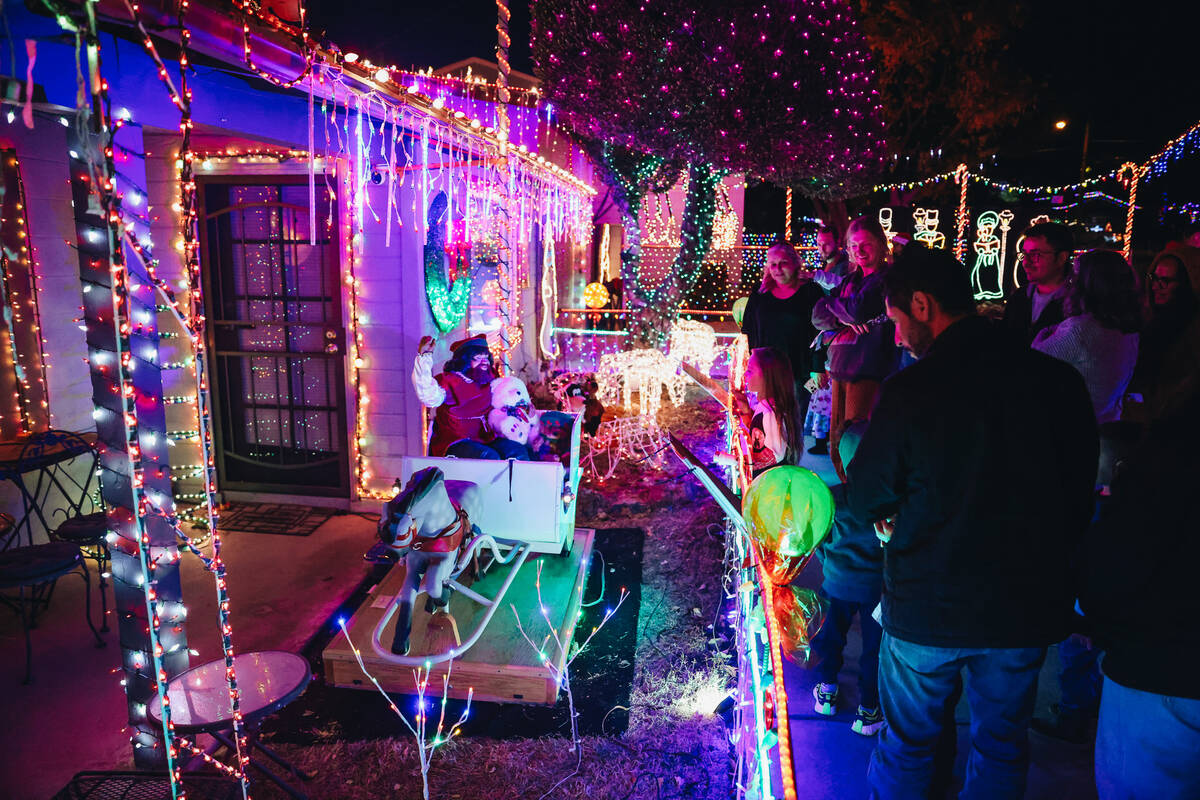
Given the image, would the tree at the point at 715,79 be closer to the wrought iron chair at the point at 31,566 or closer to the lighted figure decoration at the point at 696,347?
the lighted figure decoration at the point at 696,347

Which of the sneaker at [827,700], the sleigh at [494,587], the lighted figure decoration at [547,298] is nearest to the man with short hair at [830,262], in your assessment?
the sleigh at [494,587]

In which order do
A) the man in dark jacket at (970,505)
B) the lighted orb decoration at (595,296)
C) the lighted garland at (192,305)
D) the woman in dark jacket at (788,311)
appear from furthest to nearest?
1. the lighted orb decoration at (595,296)
2. the woman in dark jacket at (788,311)
3. the lighted garland at (192,305)
4. the man in dark jacket at (970,505)

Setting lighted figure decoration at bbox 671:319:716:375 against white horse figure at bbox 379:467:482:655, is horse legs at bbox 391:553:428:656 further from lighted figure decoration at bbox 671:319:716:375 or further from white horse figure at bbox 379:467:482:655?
lighted figure decoration at bbox 671:319:716:375

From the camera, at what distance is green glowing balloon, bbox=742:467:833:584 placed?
2.24 meters

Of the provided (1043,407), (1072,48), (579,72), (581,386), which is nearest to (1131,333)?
(1043,407)

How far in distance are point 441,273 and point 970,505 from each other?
5506 millimetres

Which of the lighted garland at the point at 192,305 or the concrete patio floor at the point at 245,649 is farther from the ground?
the lighted garland at the point at 192,305

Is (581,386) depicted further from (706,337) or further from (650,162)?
(650,162)

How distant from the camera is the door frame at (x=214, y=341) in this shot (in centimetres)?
628

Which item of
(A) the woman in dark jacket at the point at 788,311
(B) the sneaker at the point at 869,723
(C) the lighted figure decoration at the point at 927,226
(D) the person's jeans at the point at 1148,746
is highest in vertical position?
(C) the lighted figure decoration at the point at 927,226

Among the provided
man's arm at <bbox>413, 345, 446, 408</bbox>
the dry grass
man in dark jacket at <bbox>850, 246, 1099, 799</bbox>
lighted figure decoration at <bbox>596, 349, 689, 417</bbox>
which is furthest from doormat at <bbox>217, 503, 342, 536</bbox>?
man in dark jacket at <bbox>850, 246, 1099, 799</bbox>

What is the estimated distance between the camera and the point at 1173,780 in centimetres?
177

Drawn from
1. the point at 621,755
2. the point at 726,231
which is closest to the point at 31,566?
the point at 621,755

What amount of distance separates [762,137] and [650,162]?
7.71ft
